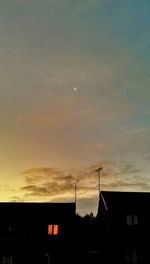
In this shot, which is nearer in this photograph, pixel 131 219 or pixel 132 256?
pixel 132 256

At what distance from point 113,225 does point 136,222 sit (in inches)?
109

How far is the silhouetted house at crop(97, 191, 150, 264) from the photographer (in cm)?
4047

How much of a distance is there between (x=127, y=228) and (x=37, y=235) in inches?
443

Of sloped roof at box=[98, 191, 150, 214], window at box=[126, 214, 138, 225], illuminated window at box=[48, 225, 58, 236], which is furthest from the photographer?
illuminated window at box=[48, 225, 58, 236]

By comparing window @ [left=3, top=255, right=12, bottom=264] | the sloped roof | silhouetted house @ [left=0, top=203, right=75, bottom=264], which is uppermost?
the sloped roof

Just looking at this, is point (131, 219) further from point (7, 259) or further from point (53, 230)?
point (7, 259)

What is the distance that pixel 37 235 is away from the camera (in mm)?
44344

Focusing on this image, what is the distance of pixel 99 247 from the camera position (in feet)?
169

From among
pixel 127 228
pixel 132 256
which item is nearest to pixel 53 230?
pixel 127 228

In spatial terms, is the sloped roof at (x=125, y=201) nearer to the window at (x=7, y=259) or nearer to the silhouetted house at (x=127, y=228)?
the silhouetted house at (x=127, y=228)

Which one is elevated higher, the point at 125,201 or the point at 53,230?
the point at 125,201

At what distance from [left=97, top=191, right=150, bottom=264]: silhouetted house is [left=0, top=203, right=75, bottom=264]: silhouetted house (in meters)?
5.52

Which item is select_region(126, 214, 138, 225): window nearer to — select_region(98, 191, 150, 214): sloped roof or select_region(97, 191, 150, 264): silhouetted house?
select_region(97, 191, 150, 264): silhouetted house

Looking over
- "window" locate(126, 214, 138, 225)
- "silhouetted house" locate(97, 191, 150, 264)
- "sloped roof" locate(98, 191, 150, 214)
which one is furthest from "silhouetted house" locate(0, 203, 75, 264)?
"window" locate(126, 214, 138, 225)
